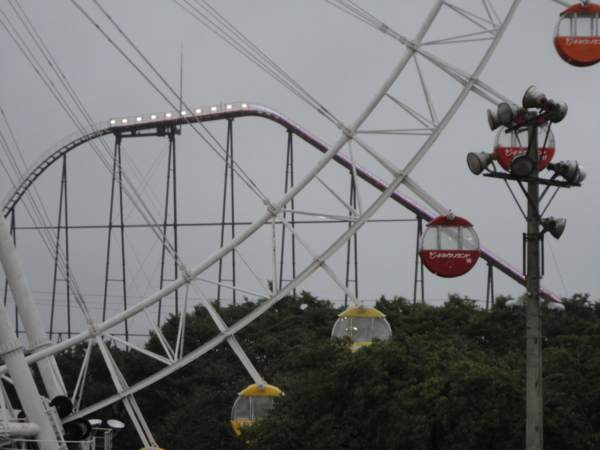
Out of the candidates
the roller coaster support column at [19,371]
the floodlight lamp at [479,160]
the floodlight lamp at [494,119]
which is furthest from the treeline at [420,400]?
the floodlight lamp at [479,160]

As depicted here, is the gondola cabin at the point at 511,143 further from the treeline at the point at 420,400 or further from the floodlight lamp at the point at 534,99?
the treeline at the point at 420,400

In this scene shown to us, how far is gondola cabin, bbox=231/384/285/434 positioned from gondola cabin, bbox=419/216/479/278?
7.55 meters

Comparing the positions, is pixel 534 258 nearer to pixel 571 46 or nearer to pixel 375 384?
pixel 571 46

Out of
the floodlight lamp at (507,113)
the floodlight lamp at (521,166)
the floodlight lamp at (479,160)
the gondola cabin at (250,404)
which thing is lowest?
the gondola cabin at (250,404)

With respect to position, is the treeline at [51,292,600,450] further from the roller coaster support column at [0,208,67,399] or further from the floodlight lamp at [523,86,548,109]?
the floodlight lamp at [523,86,548,109]

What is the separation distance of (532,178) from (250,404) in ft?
46.1

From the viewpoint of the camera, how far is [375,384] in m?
23.4

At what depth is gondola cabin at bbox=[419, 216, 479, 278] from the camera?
18.2 metres

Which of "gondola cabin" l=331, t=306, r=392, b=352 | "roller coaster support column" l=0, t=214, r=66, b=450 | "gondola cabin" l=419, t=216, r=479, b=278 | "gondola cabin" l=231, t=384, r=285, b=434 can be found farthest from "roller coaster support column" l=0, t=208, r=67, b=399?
A: "gondola cabin" l=419, t=216, r=479, b=278

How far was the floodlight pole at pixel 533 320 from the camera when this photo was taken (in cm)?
1182

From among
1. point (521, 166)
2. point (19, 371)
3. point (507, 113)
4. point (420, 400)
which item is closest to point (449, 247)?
point (420, 400)

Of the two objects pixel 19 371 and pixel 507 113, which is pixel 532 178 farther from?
pixel 19 371

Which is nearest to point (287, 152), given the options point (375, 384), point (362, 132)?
point (362, 132)

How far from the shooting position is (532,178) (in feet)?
39.9
